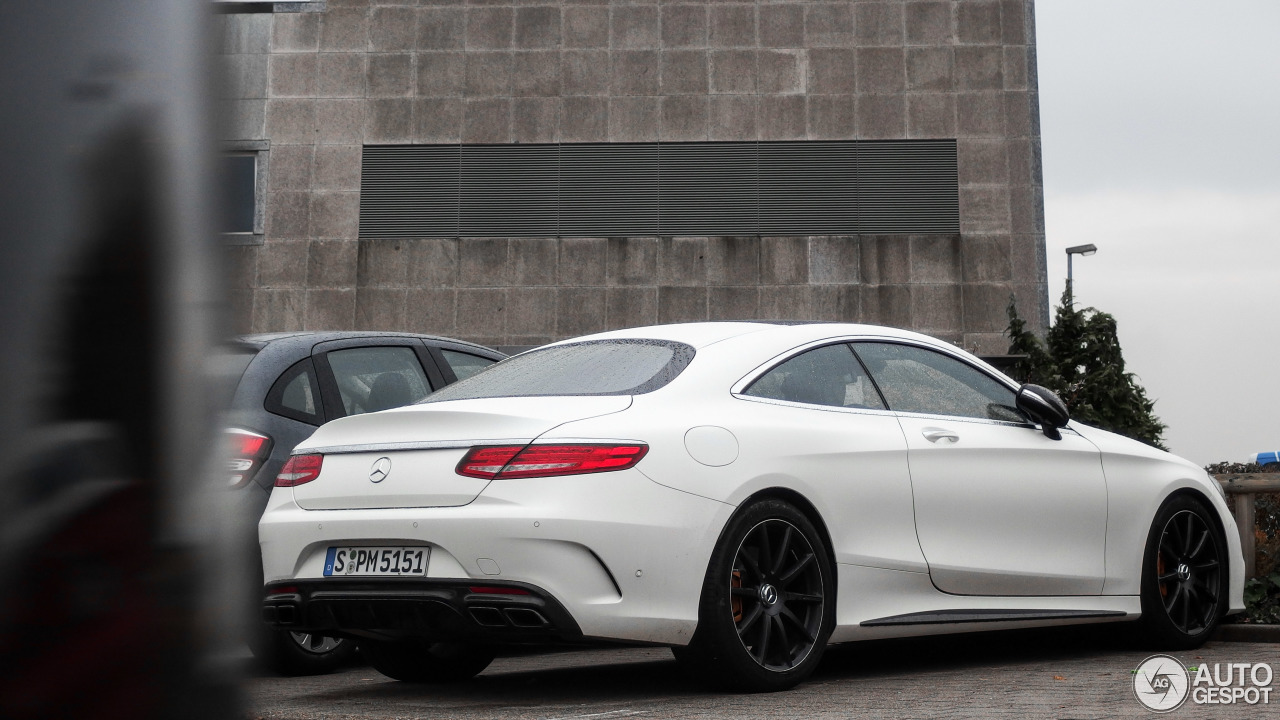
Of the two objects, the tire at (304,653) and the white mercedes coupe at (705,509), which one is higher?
the white mercedes coupe at (705,509)

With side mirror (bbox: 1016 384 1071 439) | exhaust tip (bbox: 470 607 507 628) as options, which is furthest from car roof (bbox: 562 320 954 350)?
exhaust tip (bbox: 470 607 507 628)

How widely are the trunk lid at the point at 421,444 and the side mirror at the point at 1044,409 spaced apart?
233 centimetres

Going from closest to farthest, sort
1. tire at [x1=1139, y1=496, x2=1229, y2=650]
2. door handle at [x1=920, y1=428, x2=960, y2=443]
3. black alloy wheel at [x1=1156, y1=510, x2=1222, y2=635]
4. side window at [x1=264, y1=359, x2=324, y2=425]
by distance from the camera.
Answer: door handle at [x1=920, y1=428, x2=960, y2=443]
side window at [x1=264, y1=359, x2=324, y2=425]
tire at [x1=1139, y1=496, x2=1229, y2=650]
black alloy wheel at [x1=1156, y1=510, x2=1222, y2=635]

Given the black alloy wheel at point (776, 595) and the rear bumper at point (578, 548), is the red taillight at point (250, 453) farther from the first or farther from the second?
the black alloy wheel at point (776, 595)

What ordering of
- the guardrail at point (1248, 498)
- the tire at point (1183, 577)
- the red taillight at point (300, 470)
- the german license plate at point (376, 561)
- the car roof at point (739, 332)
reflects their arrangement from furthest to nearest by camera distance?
1. the guardrail at point (1248, 498)
2. the tire at point (1183, 577)
3. the car roof at point (739, 332)
4. the red taillight at point (300, 470)
5. the german license plate at point (376, 561)

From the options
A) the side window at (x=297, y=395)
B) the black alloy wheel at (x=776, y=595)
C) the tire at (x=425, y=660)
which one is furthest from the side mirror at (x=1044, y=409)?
the side window at (x=297, y=395)

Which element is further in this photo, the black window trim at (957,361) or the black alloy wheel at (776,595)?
the black window trim at (957,361)

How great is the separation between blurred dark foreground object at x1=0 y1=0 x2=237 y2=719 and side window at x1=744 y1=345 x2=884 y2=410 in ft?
15.8

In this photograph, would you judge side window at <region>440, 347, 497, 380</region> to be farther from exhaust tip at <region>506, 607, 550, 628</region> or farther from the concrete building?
the concrete building

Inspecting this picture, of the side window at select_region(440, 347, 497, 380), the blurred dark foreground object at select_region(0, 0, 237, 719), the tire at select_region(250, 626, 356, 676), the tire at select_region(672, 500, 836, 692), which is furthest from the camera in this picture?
the side window at select_region(440, 347, 497, 380)

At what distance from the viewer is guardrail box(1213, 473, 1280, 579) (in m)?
9.23

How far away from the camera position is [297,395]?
23.4 feet

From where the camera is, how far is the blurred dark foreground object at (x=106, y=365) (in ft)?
3.42

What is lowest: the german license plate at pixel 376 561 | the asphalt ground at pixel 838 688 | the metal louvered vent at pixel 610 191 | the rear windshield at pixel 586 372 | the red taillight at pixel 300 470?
the asphalt ground at pixel 838 688
